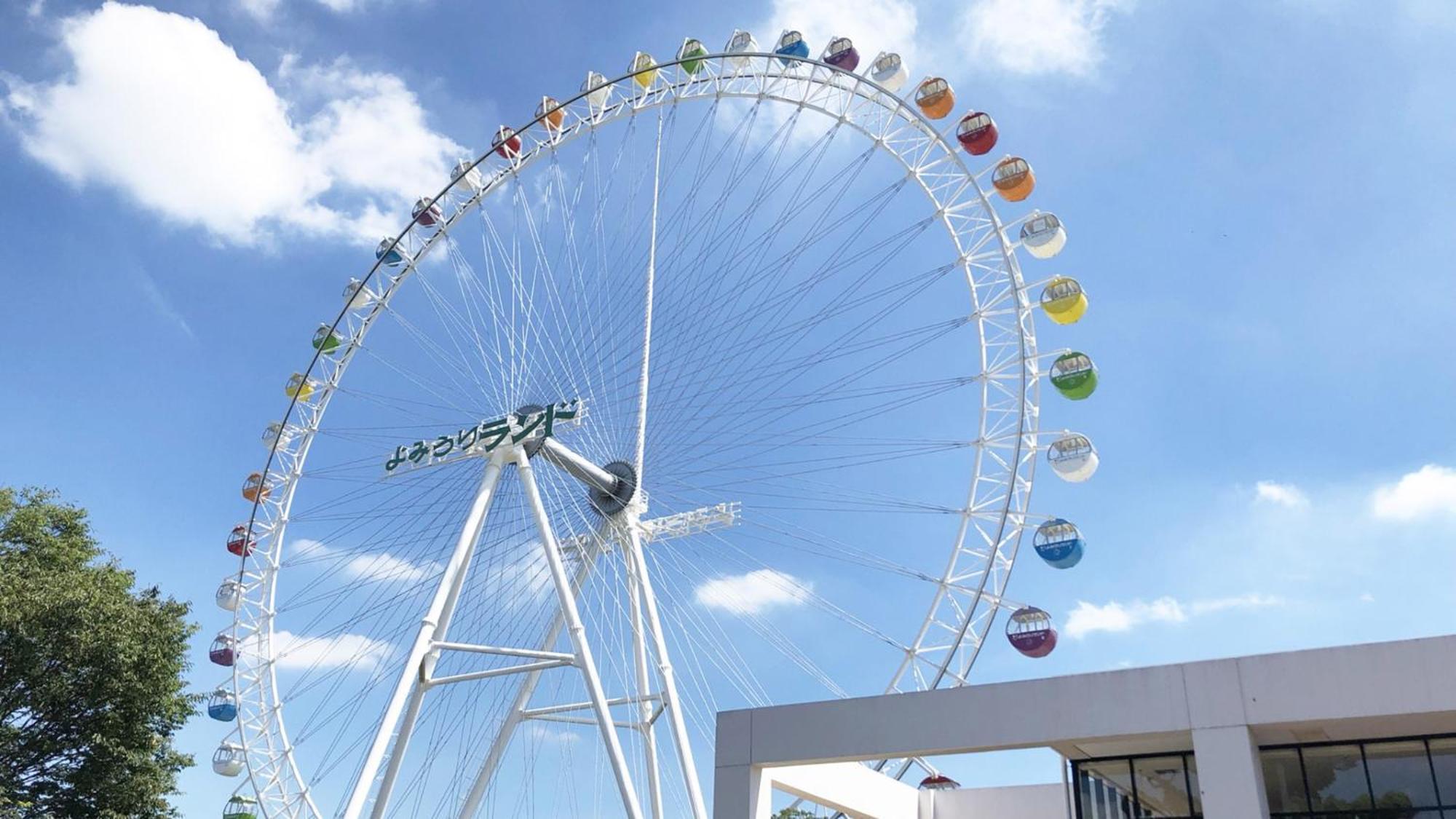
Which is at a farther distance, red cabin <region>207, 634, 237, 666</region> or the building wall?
red cabin <region>207, 634, 237, 666</region>

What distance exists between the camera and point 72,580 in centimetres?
2377

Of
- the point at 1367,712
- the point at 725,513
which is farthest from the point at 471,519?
the point at 1367,712

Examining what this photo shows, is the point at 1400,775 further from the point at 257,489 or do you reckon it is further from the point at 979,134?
the point at 257,489

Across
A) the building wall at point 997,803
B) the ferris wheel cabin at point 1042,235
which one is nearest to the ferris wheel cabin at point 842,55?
the ferris wheel cabin at point 1042,235

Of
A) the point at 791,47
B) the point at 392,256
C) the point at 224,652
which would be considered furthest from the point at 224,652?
the point at 791,47

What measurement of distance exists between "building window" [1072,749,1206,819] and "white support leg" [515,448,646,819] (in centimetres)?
758

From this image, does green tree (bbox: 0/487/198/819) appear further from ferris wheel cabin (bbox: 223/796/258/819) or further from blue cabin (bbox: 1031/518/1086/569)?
blue cabin (bbox: 1031/518/1086/569)

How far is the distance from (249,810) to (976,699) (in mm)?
23134

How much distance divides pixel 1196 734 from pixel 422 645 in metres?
12.8

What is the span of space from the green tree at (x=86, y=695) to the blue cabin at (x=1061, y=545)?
18.1m

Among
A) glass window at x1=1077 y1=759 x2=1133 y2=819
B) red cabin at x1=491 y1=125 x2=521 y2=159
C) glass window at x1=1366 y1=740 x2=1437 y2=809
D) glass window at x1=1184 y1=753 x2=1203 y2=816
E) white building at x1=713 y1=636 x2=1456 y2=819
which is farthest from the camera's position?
red cabin at x1=491 y1=125 x2=521 y2=159

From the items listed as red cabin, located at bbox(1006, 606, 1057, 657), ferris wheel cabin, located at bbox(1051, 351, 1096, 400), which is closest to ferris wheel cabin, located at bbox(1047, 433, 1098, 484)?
ferris wheel cabin, located at bbox(1051, 351, 1096, 400)

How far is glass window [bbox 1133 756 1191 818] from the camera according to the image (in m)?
12.5

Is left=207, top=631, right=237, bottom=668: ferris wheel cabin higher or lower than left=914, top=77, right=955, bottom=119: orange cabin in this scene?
lower
